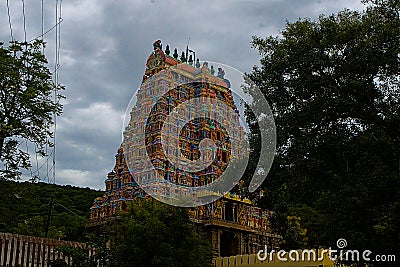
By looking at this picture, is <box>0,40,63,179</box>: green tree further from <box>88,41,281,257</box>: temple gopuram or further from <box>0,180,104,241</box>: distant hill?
<box>88,41,281,257</box>: temple gopuram

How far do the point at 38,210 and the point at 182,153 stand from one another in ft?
35.8

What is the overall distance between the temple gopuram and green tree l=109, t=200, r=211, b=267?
33.8 ft

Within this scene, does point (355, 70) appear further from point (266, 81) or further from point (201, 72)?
point (201, 72)

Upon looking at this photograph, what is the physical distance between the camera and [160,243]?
12.2 m

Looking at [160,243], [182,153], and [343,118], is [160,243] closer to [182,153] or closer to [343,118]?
[343,118]

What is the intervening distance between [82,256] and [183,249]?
103 inches

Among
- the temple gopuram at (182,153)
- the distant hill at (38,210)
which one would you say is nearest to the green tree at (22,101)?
the distant hill at (38,210)

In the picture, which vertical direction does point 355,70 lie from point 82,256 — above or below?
above

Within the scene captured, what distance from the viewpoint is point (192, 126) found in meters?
26.5

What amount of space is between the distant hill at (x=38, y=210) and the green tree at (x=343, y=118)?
7342 mm

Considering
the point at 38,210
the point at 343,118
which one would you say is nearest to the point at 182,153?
the point at 38,210

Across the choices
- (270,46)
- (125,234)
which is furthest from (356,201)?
(125,234)

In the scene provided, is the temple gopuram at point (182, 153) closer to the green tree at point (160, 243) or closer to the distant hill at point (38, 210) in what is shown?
the distant hill at point (38, 210)

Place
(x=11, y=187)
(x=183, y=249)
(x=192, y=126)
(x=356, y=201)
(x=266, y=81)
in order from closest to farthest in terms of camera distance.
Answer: (x=356, y=201)
(x=266, y=81)
(x=183, y=249)
(x=11, y=187)
(x=192, y=126)
